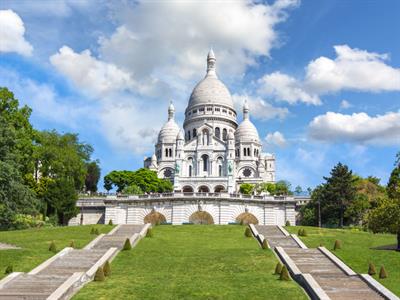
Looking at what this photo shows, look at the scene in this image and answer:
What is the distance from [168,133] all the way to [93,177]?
29618mm

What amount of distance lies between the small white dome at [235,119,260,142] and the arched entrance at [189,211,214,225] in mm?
63549

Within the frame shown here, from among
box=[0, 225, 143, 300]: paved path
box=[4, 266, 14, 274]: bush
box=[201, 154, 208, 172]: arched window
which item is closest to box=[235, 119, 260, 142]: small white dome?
box=[201, 154, 208, 172]: arched window

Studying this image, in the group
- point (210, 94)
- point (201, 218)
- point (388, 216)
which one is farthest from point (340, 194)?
point (210, 94)

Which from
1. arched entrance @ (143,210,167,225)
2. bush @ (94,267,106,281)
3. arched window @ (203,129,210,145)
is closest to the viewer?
bush @ (94,267,106,281)

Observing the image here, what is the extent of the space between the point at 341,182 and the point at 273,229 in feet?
71.5

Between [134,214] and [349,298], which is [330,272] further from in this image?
[134,214]

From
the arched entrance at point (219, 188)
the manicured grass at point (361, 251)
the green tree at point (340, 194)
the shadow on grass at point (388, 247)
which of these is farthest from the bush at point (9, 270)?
the arched entrance at point (219, 188)

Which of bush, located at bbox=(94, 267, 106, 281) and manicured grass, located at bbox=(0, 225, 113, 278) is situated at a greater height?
manicured grass, located at bbox=(0, 225, 113, 278)

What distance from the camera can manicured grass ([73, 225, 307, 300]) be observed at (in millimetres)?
22078

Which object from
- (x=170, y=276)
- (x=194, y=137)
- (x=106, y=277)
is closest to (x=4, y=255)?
(x=106, y=277)

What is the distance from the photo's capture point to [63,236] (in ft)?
131

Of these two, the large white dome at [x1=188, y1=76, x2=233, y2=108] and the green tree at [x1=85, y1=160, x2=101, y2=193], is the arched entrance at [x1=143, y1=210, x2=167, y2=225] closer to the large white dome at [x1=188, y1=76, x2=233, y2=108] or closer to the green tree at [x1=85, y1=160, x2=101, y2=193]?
the green tree at [x1=85, y1=160, x2=101, y2=193]

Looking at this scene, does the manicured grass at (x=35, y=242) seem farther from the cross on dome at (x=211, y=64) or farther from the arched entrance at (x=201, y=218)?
the cross on dome at (x=211, y=64)

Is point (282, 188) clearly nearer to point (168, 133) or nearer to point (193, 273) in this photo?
point (168, 133)
